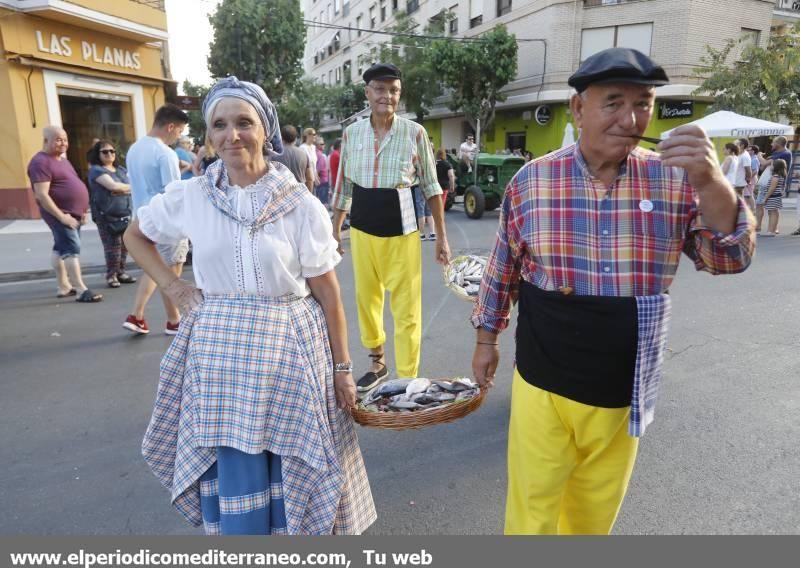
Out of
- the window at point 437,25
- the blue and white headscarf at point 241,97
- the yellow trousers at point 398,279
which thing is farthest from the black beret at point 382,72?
the window at point 437,25

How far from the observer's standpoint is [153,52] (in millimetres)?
14930

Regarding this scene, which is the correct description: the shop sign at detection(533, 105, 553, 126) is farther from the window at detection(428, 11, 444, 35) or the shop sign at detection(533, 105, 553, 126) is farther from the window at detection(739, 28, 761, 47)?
the window at detection(739, 28, 761, 47)

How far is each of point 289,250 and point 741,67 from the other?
22007 mm

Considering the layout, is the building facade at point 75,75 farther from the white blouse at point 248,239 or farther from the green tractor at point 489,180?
the white blouse at point 248,239

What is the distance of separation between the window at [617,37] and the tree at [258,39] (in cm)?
1270

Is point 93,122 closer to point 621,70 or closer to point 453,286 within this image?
point 453,286

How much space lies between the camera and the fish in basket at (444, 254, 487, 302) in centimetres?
352

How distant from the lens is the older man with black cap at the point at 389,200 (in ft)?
11.4

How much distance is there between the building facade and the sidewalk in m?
1.69

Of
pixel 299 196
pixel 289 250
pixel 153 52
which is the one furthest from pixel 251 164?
pixel 153 52

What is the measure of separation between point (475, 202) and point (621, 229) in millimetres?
11576

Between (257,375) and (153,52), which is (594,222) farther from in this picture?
(153,52)

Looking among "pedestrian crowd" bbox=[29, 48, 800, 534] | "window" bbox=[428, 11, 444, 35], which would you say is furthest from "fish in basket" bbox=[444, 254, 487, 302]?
"window" bbox=[428, 11, 444, 35]

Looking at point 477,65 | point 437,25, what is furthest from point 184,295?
point 437,25
